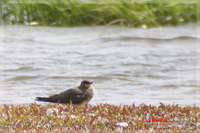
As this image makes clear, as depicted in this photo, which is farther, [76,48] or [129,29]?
[129,29]

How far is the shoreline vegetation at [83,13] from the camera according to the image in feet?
A: 53.1

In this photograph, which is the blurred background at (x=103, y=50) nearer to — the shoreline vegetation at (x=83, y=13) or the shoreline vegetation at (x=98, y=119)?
the shoreline vegetation at (x=83, y=13)

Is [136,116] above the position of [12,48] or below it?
below

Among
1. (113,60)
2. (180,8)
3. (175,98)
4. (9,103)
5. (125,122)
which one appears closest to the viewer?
(125,122)

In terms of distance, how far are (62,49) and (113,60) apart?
2.16 meters

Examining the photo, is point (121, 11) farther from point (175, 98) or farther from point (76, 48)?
point (175, 98)

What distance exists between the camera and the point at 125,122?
17.7 ft

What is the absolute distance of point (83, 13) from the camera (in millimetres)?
16562

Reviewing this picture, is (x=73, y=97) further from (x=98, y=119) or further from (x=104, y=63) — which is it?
(x=104, y=63)

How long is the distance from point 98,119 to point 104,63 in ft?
18.3

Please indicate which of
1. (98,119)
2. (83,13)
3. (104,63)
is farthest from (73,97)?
(83,13)

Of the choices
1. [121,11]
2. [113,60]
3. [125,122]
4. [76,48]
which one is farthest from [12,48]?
[125,122]

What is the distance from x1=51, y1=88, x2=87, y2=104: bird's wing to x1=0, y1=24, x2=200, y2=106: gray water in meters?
0.83

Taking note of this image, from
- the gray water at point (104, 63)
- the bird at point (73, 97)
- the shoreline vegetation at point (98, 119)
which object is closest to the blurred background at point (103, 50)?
the gray water at point (104, 63)
